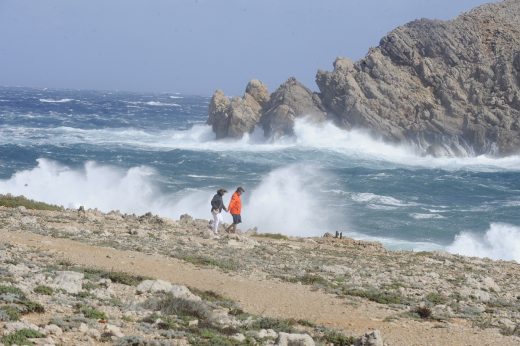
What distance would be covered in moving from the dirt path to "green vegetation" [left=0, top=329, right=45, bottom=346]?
4.78 metres

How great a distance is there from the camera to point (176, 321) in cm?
1009

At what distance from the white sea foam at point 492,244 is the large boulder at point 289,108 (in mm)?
38902

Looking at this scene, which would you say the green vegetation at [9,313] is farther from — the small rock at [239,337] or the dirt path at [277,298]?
the dirt path at [277,298]

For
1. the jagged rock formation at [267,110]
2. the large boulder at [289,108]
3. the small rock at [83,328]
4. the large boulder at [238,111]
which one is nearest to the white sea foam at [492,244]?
the small rock at [83,328]

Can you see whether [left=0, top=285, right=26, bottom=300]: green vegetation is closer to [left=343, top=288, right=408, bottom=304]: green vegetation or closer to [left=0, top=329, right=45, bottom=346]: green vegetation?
[left=0, top=329, right=45, bottom=346]: green vegetation

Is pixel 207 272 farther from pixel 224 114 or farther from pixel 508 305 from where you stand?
pixel 224 114

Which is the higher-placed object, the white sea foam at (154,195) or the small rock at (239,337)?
the small rock at (239,337)

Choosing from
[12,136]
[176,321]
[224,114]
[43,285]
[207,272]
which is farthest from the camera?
[224,114]

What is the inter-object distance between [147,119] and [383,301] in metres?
92.7

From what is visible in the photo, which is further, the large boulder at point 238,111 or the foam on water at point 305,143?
the large boulder at point 238,111

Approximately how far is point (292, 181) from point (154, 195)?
1220cm

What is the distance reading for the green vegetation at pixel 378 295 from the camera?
44.3ft

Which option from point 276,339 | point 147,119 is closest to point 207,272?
point 276,339

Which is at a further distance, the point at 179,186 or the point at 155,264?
the point at 179,186
